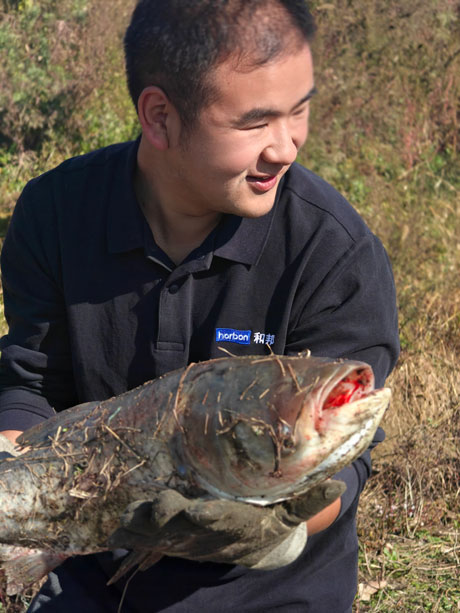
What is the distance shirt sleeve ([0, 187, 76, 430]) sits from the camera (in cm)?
292

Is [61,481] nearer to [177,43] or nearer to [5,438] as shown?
[5,438]

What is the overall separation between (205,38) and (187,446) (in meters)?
1.17

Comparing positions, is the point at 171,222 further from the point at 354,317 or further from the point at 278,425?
the point at 278,425

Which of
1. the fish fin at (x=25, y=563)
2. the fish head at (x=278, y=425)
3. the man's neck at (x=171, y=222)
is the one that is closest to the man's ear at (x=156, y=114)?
the man's neck at (x=171, y=222)

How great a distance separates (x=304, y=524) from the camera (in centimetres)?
230

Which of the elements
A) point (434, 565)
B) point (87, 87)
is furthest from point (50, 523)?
point (87, 87)

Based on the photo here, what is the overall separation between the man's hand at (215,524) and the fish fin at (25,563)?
522mm

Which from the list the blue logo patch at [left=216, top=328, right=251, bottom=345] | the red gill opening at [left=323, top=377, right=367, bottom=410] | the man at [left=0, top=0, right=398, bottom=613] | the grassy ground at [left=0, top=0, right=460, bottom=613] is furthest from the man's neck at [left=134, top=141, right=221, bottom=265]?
the grassy ground at [left=0, top=0, right=460, bottom=613]

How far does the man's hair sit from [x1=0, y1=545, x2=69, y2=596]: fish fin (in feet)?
4.76

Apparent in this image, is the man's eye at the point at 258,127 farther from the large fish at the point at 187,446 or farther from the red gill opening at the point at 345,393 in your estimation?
the red gill opening at the point at 345,393

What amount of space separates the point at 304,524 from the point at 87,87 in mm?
5771

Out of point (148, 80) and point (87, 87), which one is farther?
point (87, 87)

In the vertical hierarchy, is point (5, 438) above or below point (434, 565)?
above

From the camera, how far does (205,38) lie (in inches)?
90.9
